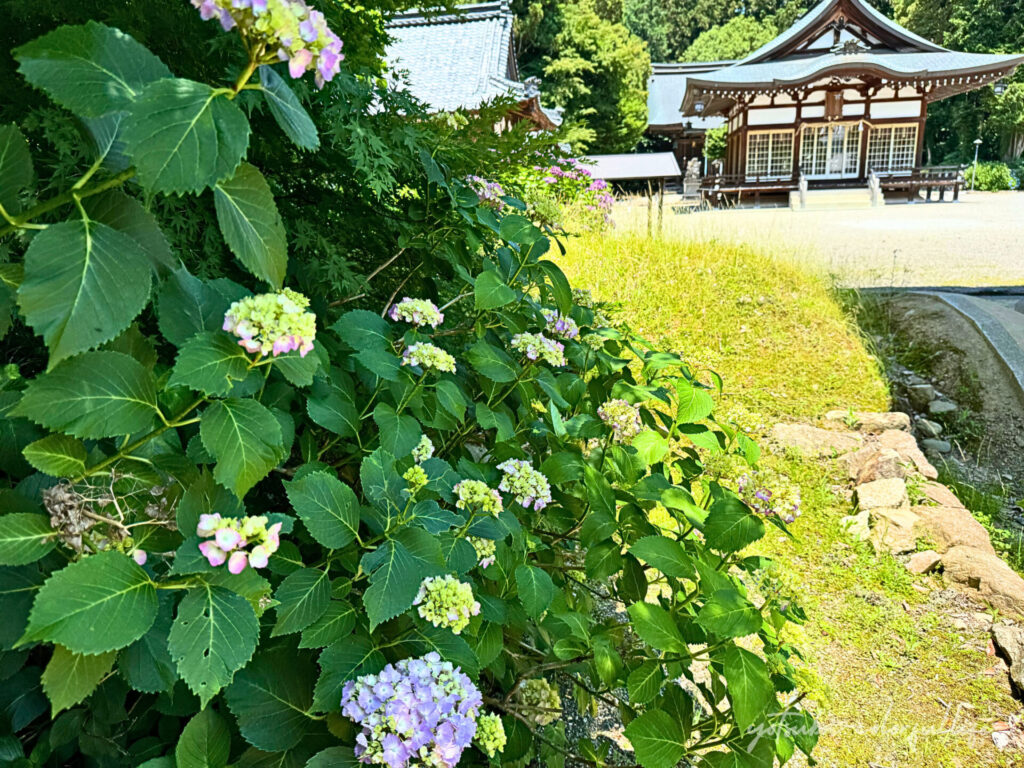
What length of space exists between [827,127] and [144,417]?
76.2ft

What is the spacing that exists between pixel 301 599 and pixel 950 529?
2829 mm

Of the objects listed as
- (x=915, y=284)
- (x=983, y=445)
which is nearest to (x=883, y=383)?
(x=983, y=445)

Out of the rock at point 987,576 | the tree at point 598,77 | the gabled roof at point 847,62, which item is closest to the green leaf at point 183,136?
the rock at point 987,576

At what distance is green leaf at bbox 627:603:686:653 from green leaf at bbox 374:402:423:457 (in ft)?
1.31

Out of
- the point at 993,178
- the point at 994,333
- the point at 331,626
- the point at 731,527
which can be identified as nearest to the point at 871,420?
the point at 994,333

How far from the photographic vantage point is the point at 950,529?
2697 mm

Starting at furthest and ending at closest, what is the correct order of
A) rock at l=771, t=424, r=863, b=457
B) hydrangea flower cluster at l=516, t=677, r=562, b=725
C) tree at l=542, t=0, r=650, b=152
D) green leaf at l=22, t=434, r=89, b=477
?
tree at l=542, t=0, r=650, b=152 → rock at l=771, t=424, r=863, b=457 → hydrangea flower cluster at l=516, t=677, r=562, b=725 → green leaf at l=22, t=434, r=89, b=477

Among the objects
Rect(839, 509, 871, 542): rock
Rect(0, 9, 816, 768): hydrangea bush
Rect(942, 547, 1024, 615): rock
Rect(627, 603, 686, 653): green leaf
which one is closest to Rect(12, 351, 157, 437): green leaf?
Rect(0, 9, 816, 768): hydrangea bush

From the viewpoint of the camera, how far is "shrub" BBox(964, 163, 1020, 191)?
23.4 metres

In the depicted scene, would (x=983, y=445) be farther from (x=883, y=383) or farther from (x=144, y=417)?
(x=144, y=417)

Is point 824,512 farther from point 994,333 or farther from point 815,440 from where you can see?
point 994,333

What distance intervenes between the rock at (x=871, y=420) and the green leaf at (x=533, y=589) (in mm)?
3179

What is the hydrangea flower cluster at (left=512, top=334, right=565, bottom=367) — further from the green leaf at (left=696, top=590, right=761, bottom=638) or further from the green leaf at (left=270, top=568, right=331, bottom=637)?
the green leaf at (left=270, top=568, right=331, bottom=637)

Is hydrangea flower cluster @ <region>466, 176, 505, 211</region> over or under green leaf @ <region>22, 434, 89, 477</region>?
over
